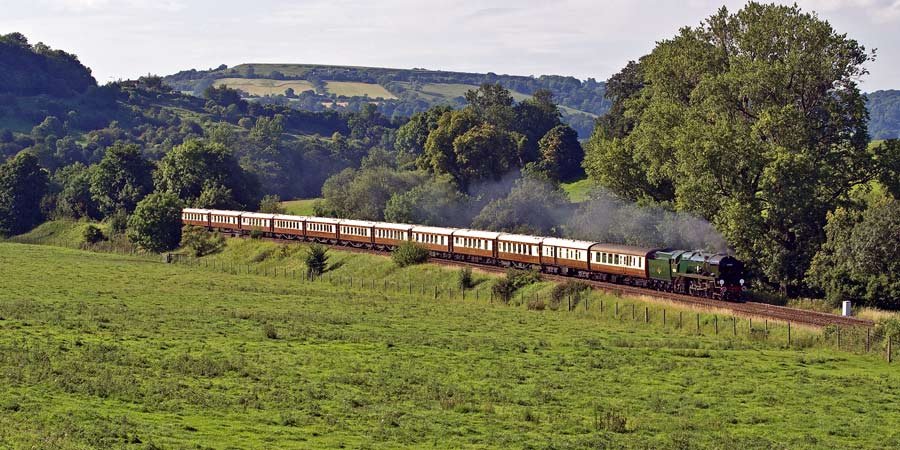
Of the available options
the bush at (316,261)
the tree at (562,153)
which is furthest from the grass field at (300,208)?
the bush at (316,261)

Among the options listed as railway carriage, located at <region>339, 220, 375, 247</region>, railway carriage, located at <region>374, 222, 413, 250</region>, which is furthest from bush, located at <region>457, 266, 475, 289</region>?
railway carriage, located at <region>339, 220, 375, 247</region>

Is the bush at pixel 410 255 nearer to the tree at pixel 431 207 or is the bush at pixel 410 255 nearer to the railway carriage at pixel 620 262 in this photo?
the railway carriage at pixel 620 262

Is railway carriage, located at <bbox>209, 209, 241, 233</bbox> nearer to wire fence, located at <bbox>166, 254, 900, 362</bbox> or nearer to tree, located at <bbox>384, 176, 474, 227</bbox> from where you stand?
tree, located at <bbox>384, 176, 474, 227</bbox>

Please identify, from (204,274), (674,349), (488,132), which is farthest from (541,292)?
(488,132)

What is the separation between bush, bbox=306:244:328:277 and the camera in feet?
270

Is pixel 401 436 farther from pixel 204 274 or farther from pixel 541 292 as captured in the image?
pixel 204 274

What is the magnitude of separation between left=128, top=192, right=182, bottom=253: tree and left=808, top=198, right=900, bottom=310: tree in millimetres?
70020

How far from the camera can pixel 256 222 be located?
10225 cm

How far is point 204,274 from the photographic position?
271ft

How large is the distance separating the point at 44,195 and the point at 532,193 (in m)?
71.6

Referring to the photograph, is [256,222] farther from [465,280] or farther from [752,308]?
[752,308]

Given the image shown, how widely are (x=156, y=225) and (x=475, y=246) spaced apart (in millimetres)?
43963

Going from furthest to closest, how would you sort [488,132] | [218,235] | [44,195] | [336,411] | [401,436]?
[44,195]
[488,132]
[218,235]
[336,411]
[401,436]

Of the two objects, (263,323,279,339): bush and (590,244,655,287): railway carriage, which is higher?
(590,244,655,287): railway carriage
